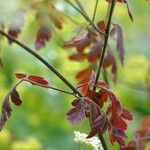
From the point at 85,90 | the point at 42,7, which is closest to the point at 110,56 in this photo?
the point at 42,7

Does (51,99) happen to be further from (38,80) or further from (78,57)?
(38,80)

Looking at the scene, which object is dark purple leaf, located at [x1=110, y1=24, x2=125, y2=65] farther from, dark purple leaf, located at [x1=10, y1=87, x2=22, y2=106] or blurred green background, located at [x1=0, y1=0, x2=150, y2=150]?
blurred green background, located at [x1=0, y1=0, x2=150, y2=150]

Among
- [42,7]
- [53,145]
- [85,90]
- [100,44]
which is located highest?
[53,145]

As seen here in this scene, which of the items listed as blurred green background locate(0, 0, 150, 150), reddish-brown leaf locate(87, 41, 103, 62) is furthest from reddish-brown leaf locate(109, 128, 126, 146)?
blurred green background locate(0, 0, 150, 150)

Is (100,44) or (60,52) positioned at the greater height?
(60,52)

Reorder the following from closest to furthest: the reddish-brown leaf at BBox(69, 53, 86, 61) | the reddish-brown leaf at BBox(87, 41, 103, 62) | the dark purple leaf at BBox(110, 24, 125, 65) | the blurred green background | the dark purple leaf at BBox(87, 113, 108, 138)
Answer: the dark purple leaf at BBox(87, 113, 108, 138), the dark purple leaf at BBox(110, 24, 125, 65), the reddish-brown leaf at BBox(87, 41, 103, 62), the reddish-brown leaf at BBox(69, 53, 86, 61), the blurred green background

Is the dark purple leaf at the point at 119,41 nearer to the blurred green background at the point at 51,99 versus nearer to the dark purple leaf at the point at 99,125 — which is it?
the dark purple leaf at the point at 99,125

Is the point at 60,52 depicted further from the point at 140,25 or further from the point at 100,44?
the point at 100,44

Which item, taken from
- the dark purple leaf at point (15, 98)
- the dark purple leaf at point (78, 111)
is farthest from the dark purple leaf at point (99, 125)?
the dark purple leaf at point (15, 98)

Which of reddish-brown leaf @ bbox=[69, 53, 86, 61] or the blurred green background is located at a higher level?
the blurred green background

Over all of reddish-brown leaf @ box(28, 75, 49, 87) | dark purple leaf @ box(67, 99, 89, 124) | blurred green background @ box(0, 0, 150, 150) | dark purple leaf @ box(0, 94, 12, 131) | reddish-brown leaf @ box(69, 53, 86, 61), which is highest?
blurred green background @ box(0, 0, 150, 150)

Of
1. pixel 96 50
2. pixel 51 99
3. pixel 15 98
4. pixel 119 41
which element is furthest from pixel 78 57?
pixel 51 99
